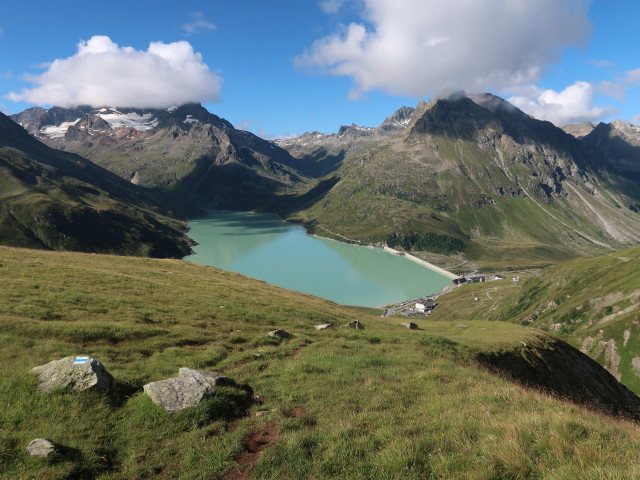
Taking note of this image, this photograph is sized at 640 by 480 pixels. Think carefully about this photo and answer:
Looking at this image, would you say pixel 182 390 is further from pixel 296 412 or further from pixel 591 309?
pixel 591 309

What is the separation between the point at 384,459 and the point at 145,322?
2185 cm

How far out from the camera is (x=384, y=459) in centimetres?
976

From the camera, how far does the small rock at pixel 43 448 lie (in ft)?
31.8

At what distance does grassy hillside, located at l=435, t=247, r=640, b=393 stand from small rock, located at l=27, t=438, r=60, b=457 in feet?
394

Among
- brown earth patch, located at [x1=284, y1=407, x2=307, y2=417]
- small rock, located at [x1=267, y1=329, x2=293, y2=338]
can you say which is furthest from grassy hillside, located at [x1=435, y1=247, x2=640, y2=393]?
brown earth patch, located at [x1=284, y1=407, x2=307, y2=417]

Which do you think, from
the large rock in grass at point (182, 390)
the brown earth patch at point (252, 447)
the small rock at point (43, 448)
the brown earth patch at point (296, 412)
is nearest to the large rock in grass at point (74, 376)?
the large rock in grass at point (182, 390)

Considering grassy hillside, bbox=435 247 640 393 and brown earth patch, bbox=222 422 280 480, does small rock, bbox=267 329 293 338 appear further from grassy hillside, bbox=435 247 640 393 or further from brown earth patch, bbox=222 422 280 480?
grassy hillside, bbox=435 247 640 393

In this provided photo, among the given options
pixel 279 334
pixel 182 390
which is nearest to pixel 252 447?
pixel 182 390

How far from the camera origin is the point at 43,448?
32.1 feet

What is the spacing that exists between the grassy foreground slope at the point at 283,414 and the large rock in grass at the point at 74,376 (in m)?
0.45

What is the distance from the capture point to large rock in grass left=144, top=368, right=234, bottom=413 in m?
13.0

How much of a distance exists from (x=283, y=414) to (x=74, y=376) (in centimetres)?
830

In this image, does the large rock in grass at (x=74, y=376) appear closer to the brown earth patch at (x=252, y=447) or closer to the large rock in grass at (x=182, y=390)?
the large rock in grass at (x=182, y=390)

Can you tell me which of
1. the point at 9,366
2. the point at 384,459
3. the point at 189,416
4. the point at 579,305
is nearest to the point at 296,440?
the point at 384,459
